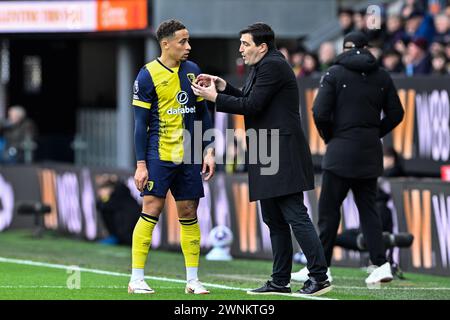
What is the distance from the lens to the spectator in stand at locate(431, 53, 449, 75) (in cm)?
1644

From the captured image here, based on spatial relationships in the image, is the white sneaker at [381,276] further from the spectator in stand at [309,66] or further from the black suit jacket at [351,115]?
the spectator in stand at [309,66]

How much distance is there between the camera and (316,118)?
10.9 meters

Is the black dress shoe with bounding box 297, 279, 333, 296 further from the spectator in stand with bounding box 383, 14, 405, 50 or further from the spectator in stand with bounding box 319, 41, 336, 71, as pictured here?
the spectator in stand with bounding box 383, 14, 405, 50

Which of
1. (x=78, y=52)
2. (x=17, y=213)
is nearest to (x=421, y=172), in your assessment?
(x=17, y=213)

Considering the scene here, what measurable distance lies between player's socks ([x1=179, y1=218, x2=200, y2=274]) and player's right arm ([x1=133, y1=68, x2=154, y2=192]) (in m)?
0.50

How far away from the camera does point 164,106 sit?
9.51m

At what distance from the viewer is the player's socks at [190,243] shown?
970cm

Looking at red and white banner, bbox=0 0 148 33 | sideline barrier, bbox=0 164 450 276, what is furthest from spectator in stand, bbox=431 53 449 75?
red and white banner, bbox=0 0 148 33

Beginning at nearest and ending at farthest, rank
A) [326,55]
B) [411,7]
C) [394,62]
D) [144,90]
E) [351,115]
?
[144,90], [351,115], [394,62], [326,55], [411,7]

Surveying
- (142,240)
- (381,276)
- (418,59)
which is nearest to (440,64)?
(418,59)

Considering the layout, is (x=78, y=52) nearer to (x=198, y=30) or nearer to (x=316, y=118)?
(x=198, y=30)

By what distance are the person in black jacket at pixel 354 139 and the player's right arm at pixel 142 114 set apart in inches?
77.3

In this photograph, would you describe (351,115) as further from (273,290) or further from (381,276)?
(273,290)

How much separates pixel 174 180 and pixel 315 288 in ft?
4.52
